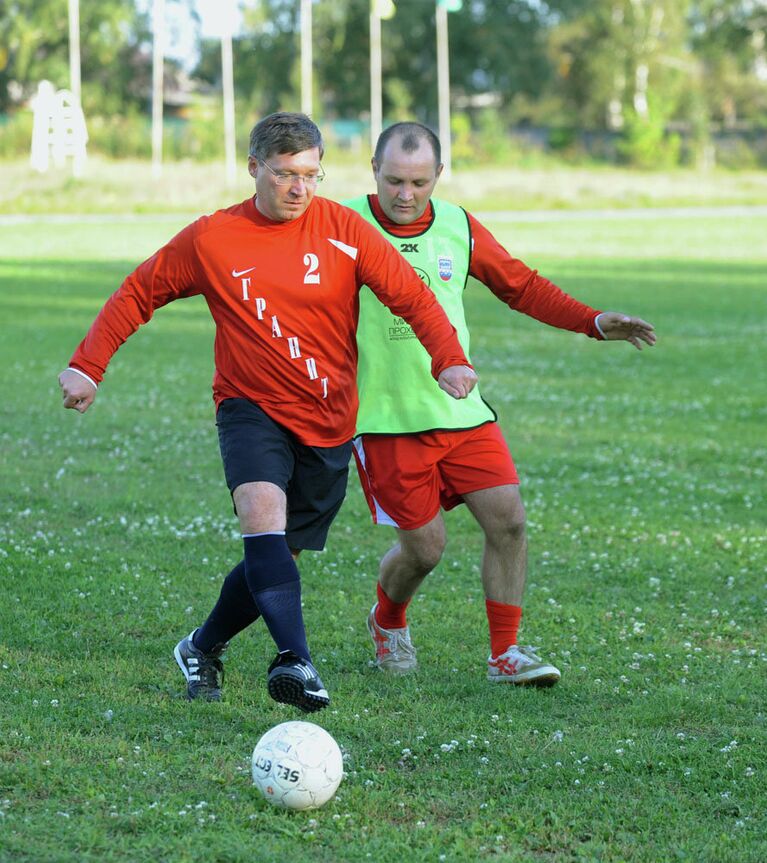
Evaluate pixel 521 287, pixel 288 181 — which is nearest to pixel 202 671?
pixel 288 181

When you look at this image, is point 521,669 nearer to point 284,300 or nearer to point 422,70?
point 284,300

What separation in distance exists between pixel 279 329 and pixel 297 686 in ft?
4.48

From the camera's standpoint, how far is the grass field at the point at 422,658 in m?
4.14

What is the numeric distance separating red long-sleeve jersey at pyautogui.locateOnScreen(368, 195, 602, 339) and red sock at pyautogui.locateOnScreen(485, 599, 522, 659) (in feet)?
4.11

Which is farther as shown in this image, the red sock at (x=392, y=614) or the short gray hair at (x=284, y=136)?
the red sock at (x=392, y=614)

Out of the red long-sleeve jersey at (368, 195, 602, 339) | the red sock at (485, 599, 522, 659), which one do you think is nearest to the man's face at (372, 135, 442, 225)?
the red long-sleeve jersey at (368, 195, 602, 339)

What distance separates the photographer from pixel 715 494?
30.6 feet

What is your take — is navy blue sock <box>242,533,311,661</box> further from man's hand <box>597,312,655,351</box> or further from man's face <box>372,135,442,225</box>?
man's hand <box>597,312,655,351</box>

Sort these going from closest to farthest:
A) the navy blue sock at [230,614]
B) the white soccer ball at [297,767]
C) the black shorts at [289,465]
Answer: the white soccer ball at [297,767] < the black shorts at [289,465] < the navy blue sock at [230,614]

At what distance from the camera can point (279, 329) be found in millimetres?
5023

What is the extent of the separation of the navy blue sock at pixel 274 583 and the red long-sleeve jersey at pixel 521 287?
63.2 inches

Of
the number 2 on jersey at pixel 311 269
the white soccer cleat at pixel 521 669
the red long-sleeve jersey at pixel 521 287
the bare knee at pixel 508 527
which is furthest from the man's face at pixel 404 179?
the white soccer cleat at pixel 521 669

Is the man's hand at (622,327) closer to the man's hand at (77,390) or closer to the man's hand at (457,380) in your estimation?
the man's hand at (457,380)

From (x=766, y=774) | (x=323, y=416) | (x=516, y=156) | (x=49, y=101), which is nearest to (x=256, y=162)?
(x=323, y=416)
